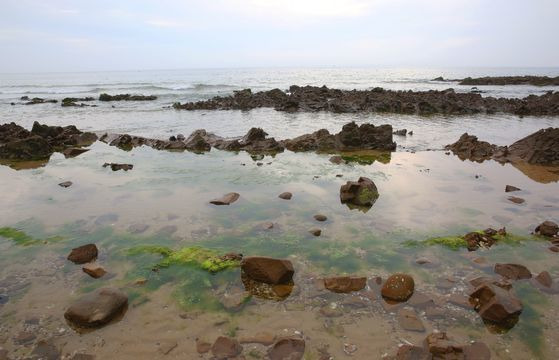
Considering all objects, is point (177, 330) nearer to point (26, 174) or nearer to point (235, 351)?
point (235, 351)

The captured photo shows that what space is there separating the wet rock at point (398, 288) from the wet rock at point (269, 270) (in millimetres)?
1641

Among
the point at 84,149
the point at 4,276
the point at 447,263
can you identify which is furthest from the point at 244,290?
the point at 84,149

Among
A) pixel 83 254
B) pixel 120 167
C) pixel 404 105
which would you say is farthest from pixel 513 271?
pixel 404 105

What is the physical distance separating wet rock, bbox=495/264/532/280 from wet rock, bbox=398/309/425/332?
233 centimetres

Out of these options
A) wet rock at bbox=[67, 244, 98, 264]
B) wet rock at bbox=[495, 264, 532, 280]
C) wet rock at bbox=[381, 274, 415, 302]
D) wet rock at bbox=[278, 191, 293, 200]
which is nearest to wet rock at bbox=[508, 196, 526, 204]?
wet rock at bbox=[495, 264, 532, 280]

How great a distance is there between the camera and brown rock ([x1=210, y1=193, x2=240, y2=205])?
33.8 feet

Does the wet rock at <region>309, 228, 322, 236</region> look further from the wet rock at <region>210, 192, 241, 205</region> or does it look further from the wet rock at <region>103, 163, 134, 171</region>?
the wet rock at <region>103, 163, 134, 171</region>

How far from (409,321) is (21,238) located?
8.49 m

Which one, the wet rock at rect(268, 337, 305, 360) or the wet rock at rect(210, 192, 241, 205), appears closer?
the wet rock at rect(268, 337, 305, 360)

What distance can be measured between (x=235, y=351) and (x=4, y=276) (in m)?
5.03

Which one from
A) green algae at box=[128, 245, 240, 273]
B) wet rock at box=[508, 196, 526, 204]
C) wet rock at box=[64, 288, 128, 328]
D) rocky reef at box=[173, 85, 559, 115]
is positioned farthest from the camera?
rocky reef at box=[173, 85, 559, 115]

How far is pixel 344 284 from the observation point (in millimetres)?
6301

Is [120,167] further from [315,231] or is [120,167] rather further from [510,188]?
[510,188]

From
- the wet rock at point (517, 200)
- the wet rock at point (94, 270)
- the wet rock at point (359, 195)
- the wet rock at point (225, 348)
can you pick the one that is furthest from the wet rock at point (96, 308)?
the wet rock at point (517, 200)
